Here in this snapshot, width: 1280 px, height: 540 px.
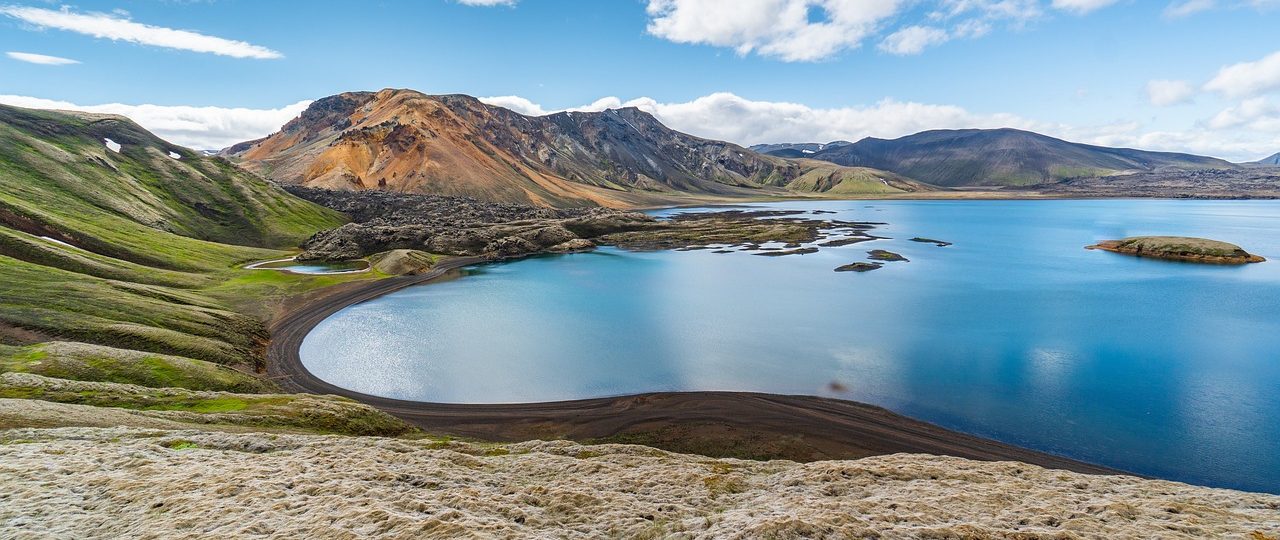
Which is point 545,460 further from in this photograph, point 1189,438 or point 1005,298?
point 1005,298

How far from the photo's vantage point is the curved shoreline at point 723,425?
96.2 feet

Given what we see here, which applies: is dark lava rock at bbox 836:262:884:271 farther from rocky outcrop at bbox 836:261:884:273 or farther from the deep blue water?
the deep blue water

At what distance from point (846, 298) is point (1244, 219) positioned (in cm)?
20028

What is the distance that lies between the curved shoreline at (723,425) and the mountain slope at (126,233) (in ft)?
52.5

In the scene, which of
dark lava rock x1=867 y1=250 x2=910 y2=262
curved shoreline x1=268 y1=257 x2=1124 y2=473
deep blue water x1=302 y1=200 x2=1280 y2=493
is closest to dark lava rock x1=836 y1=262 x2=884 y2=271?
deep blue water x1=302 y1=200 x2=1280 y2=493

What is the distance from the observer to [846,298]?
66.9 m

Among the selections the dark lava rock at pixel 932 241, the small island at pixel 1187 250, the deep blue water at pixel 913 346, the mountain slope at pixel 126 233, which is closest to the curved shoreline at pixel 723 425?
the deep blue water at pixel 913 346

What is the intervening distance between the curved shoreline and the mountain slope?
15994mm

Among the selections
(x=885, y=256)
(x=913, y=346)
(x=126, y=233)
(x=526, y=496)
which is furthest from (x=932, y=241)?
(x=126, y=233)

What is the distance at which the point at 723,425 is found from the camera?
106 ft

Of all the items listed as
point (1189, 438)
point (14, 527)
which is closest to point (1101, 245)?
point (1189, 438)

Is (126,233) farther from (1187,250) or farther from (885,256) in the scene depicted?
(1187,250)

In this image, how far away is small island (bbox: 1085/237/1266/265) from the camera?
309ft

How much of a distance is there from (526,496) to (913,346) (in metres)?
41.3
